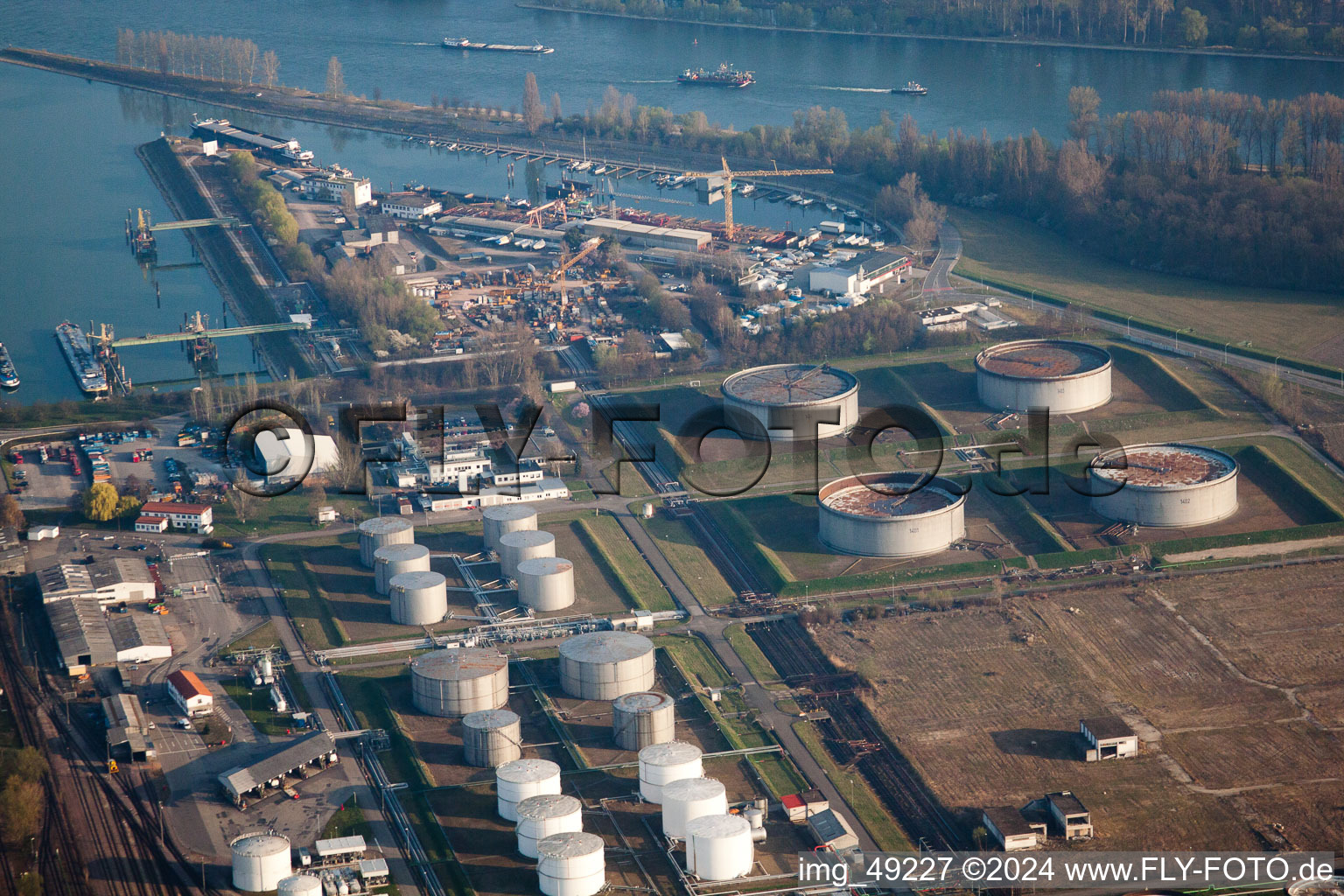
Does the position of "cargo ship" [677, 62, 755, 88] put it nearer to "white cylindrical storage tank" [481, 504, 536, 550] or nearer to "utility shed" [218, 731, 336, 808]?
"white cylindrical storage tank" [481, 504, 536, 550]

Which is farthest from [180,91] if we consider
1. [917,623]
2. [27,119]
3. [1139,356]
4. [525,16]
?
[917,623]

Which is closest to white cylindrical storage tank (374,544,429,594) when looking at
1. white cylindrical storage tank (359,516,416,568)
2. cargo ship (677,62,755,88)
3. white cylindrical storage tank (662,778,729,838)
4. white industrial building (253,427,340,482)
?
white cylindrical storage tank (359,516,416,568)

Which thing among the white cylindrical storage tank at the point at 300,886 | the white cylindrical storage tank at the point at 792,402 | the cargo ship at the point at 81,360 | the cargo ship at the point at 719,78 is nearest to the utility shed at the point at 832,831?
the white cylindrical storage tank at the point at 300,886

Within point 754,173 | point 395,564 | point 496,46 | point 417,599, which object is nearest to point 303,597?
point 395,564

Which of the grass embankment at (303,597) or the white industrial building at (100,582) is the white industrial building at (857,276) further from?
the white industrial building at (100,582)

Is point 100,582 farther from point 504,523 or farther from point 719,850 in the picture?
point 719,850

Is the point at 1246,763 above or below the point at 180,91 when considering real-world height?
below

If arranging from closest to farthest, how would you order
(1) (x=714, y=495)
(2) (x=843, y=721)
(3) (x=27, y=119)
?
(2) (x=843, y=721)
(1) (x=714, y=495)
(3) (x=27, y=119)

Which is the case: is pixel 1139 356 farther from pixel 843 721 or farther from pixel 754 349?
pixel 843 721
